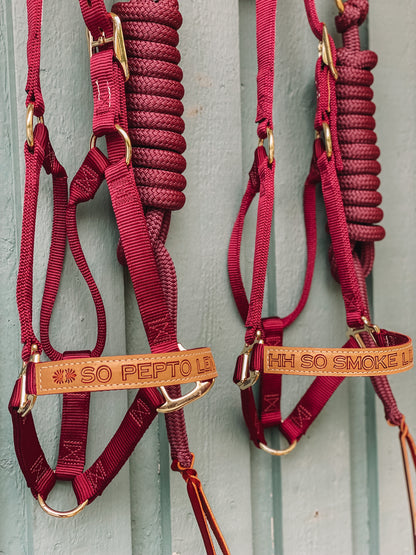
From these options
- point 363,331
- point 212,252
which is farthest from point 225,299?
point 363,331

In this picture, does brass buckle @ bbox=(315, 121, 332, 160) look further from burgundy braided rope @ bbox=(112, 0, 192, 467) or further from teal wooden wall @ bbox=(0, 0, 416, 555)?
A: burgundy braided rope @ bbox=(112, 0, 192, 467)

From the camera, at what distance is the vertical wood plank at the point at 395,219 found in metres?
0.69

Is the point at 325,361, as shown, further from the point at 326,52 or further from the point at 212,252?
the point at 326,52

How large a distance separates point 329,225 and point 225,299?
0.15 m

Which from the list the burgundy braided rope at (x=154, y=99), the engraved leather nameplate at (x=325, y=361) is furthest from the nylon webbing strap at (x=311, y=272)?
the burgundy braided rope at (x=154, y=99)

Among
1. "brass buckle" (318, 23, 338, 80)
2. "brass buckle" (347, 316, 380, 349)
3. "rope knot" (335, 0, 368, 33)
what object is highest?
"rope knot" (335, 0, 368, 33)

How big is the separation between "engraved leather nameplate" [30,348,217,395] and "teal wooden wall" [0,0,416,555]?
0.27ft

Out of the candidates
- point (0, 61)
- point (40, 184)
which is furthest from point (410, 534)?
point (0, 61)

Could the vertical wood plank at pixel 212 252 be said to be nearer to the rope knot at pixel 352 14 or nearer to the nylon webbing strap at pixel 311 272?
the nylon webbing strap at pixel 311 272

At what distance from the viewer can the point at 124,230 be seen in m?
0.50

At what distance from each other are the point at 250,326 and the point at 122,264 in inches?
5.9

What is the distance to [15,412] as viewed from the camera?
48cm

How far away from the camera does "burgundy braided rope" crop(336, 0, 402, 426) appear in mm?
615

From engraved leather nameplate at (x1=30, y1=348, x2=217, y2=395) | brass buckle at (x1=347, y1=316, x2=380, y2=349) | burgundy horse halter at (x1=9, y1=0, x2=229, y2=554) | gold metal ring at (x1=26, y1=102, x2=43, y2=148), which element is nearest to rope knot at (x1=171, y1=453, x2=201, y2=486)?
burgundy horse halter at (x1=9, y1=0, x2=229, y2=554)
